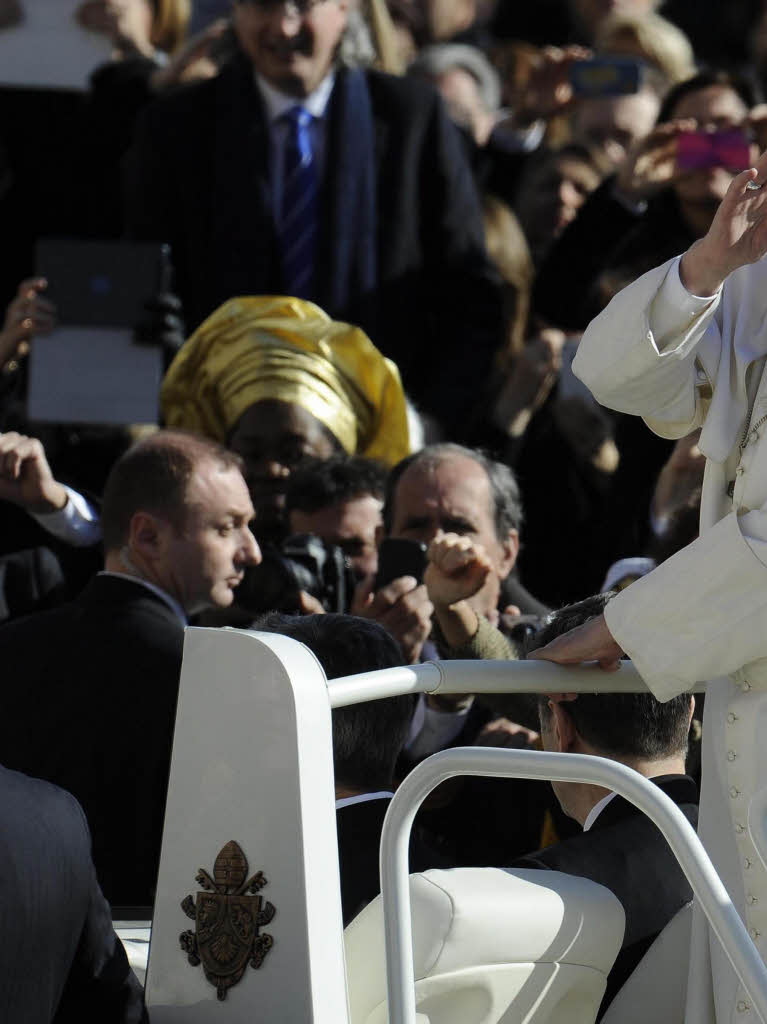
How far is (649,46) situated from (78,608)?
3.97 metres

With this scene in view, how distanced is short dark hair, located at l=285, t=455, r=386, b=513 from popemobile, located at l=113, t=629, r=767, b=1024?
2.48m

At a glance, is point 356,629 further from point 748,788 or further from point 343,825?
point 748,788

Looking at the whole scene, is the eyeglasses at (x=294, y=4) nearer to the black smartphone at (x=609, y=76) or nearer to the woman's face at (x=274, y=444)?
the black smartphone at (x=609, y=76)

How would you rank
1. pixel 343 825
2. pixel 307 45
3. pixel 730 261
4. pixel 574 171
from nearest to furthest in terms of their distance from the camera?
1. pixel 730 261
2. pixel 343 825
3. pixel 307 45
4. pixel 574 171

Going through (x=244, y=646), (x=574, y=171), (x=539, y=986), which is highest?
(x=244, y=646)

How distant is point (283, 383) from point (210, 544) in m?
1.34

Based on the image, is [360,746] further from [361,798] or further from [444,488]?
[444,488]

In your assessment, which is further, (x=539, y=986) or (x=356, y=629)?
(x=356, y=629)

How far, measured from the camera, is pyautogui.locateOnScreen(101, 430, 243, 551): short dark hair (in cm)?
418

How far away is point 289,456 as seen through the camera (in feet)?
17.4

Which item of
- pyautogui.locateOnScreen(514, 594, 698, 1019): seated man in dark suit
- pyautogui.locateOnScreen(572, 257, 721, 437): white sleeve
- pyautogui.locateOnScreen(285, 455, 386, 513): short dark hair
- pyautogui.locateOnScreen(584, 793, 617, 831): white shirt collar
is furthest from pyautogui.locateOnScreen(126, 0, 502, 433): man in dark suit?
pyautogui.locateOnScreen(572, 257, 721, 437): white sleeve

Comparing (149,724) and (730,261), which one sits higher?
(730,261)

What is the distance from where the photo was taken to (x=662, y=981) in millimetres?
2594

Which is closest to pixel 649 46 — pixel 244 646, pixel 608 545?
pixel 608 545
